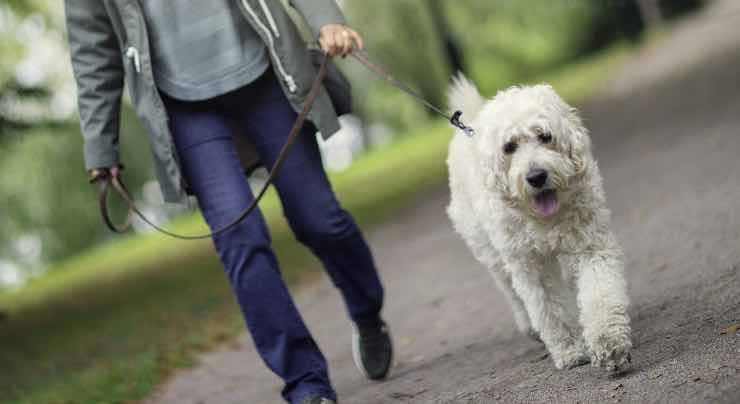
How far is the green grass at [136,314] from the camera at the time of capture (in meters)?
8.99

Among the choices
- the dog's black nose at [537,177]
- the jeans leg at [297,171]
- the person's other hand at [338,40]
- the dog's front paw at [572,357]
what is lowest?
the dog's front paw at [572,357]

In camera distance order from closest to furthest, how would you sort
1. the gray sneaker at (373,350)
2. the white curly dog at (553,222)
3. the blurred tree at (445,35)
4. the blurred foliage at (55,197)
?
the white curly dog at (553,222) < the gray sneaker at (373,350) < the blurred tree at (445,35) < the blurred foliage at (55,197)

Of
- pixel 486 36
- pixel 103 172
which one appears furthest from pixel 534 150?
pixel 486 36

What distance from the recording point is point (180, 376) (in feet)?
27.9

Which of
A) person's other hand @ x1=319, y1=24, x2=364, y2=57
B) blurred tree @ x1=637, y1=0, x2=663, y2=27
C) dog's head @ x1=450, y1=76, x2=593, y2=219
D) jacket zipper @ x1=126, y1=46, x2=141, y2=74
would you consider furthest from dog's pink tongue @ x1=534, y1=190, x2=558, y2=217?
blurred tree @ x1=637, y1=0, x2=663, y2=27

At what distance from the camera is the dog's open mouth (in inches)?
192

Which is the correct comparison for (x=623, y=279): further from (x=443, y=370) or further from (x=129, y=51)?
(x=129, y=51)

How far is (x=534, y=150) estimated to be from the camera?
4844 millimetres

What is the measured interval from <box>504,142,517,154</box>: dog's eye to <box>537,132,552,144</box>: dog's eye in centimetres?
12

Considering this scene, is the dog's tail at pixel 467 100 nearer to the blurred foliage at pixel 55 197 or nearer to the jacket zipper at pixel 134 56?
the jacket zipper at pixel 134 56

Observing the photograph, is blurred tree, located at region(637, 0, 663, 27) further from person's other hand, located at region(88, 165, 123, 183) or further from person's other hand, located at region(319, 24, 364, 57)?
person's other hand, located at region(88, 165, 123, 183)

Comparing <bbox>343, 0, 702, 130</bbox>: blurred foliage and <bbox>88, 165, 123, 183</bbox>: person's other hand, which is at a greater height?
<bbox>343, 0, 702, 130</bbox>: blurred foliage

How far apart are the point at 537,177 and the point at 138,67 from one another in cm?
187

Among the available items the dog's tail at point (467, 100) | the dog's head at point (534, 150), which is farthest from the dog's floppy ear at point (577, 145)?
the dog's tail at point (467, 100)
